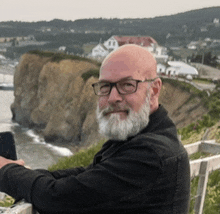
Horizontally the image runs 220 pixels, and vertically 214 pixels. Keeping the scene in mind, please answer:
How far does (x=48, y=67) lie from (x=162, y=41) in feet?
216

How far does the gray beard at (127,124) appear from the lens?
5.69 ft

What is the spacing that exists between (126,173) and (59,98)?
40833 mm

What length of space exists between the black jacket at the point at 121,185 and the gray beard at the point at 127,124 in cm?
14

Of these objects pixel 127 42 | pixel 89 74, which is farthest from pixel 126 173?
pixel 127 42

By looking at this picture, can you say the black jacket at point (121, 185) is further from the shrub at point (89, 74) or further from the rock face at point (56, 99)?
the shrub at point (89, 74)

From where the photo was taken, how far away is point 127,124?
1746 mm

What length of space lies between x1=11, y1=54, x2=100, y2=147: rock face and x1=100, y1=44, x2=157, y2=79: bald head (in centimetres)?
3138

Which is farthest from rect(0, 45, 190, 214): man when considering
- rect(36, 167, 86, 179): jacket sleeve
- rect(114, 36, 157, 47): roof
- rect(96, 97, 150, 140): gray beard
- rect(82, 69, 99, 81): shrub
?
rect(114, 36, 157, 47): roof

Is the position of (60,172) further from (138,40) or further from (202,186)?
(138,40)

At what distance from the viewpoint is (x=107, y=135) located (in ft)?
5.97

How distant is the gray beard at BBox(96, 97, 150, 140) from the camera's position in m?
1.73

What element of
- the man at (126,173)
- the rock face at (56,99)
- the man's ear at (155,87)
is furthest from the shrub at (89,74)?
the man at (126,173)

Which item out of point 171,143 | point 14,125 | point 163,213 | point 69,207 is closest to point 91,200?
point 69,207

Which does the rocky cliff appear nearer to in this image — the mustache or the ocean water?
the ocean water
